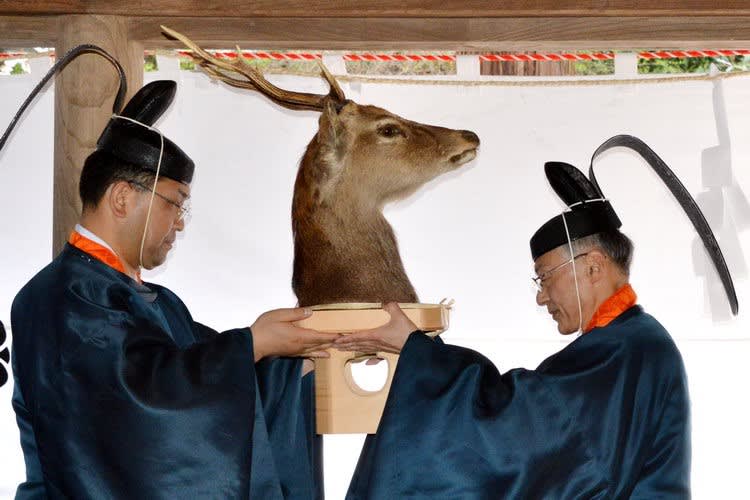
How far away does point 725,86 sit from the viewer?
4.09 m

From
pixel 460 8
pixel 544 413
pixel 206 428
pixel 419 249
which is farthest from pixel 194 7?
pixel 544 413

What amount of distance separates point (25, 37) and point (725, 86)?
263cm

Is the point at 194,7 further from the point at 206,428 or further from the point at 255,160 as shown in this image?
the point at 206,428

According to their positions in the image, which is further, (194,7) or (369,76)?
(369,76)

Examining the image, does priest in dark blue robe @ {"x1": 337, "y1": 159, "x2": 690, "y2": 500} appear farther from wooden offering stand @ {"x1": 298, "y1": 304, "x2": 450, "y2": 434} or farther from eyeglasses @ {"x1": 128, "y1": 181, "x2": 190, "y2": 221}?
eyeglasses @ {"x1": 128, "y1": 181, "x2": 190, "y2": 221}

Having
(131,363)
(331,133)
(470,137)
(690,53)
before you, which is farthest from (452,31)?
(131,363)

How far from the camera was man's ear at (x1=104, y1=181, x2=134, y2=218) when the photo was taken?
297cm

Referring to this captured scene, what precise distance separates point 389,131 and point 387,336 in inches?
36.5

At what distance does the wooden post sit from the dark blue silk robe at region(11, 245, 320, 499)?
2.48 ft

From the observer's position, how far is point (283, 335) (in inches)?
115

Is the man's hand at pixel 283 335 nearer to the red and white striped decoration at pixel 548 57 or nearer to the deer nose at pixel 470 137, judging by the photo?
the deer nose at pixel 470 137

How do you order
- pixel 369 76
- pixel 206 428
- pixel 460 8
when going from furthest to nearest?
pixel 369 76 < pixel 460 8 < pixel 206 428

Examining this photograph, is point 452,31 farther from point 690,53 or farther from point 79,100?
point 79,100

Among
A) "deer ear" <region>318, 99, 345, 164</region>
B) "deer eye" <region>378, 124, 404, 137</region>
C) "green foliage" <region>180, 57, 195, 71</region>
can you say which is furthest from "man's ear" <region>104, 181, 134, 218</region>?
"green foliage" <region>180, 57, 195, 71</region>
